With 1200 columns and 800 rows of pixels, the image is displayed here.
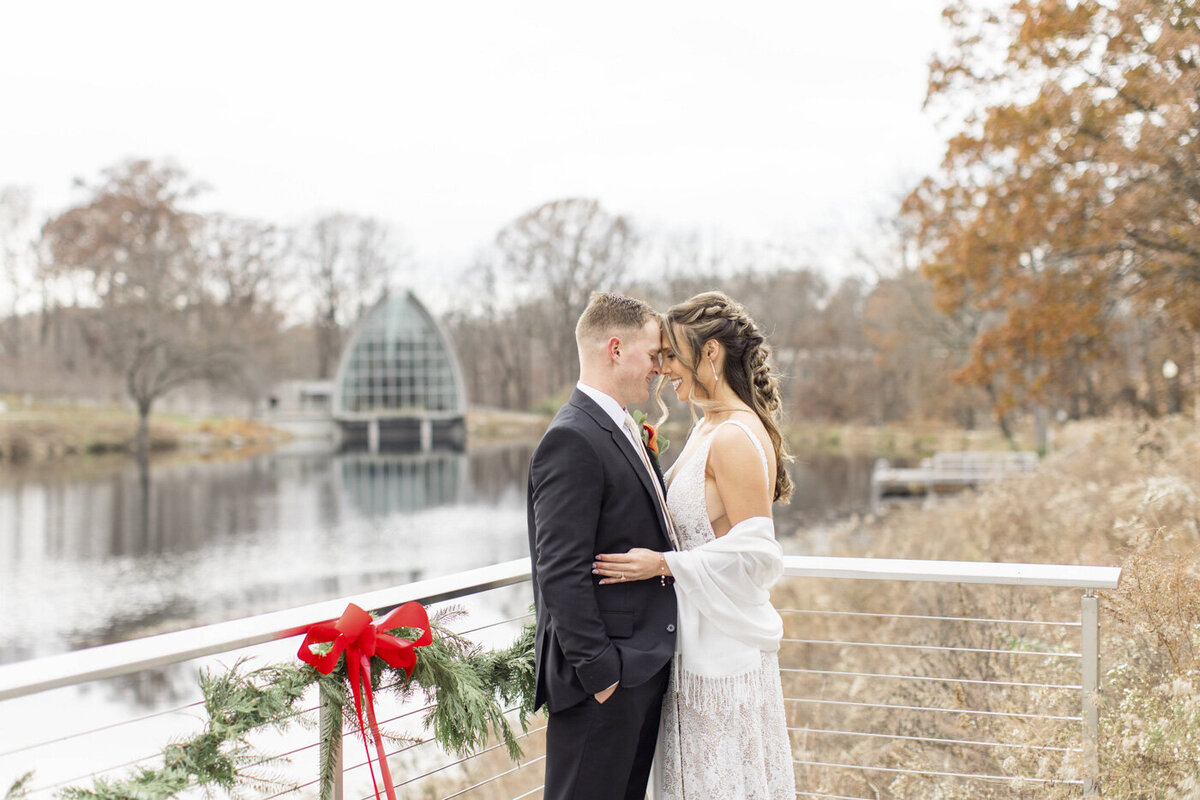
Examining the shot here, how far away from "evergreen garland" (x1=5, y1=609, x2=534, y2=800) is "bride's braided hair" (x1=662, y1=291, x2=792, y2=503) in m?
0.98

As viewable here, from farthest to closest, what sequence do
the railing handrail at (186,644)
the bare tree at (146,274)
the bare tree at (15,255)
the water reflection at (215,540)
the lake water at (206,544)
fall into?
the bare tree at (15,255) < the bare tree at (146,274) < the water reflection at (215,540) < the lake water at (206,544) < the railing handrail at (186,644)

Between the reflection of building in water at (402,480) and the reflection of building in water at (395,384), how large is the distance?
240 inches

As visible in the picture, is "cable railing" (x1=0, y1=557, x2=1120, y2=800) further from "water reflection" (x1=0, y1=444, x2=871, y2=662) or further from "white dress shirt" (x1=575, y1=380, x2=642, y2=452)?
"water reflection" (x1=0, y1=444, x2=871, y2=662)

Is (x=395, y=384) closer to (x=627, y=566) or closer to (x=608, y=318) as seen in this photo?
(x=608, y=318)

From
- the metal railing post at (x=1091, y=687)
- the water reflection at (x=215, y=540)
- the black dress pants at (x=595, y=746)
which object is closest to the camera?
the black dress pants at (x=595, y=746)

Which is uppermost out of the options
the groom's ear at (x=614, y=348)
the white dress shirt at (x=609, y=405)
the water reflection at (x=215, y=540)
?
the groom's ear at (x=614, y=348)

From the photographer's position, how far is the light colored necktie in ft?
8.17

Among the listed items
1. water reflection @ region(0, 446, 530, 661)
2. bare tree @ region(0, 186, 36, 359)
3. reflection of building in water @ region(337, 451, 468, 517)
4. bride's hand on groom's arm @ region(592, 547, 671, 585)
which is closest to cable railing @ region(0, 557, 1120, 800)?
bride's hand on groom's arm @ region(592, 547, 671, 585)

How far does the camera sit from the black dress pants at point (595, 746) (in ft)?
7.75

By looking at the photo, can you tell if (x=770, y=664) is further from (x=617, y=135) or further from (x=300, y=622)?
(x=617, y=135)

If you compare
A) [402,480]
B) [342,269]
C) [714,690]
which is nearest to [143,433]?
[402,480]

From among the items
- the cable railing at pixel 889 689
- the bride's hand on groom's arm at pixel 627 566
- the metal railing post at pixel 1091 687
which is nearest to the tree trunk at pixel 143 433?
the cable railing at pixel 889 689

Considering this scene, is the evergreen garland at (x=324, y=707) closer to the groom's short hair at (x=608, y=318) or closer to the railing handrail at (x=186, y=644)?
the railing handrail at (x=186, y=644)

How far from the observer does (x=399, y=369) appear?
44.9 metres
